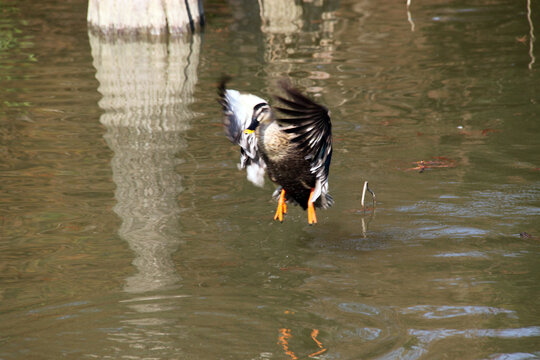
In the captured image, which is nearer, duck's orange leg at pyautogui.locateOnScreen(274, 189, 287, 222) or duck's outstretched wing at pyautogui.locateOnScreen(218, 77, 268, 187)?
duck's outstretched wing at pyautogui.locateOnScreen(218, 77, 268, 187)

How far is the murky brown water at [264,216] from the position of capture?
12.2 ft

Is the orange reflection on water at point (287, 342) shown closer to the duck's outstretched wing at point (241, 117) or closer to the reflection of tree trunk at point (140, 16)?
the duck's outstretched wing at point (241, 117)

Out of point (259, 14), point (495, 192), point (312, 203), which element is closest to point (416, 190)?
point (495, 192)

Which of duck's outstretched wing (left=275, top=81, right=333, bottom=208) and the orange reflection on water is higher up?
duck's outstretched wing (left=275, top=81, right=333, bottom=208)

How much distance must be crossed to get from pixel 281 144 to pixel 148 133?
2745 millimetres

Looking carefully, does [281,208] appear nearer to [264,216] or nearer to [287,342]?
[264,216]

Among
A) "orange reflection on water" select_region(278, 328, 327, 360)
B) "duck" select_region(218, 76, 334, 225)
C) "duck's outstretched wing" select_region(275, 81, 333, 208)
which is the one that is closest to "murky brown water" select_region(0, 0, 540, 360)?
"orange reflection on water" select_region(278, 328, 327, 360)

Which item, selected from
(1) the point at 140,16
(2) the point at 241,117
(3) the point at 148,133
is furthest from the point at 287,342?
(1) the point at 140,16

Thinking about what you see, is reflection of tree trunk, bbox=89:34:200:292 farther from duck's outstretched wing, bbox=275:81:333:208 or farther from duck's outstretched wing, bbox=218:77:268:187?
duck's outstretched wing, bbox=275:81:333:208

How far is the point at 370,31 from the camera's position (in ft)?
37.7

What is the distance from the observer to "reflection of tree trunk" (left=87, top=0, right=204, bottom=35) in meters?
10.8

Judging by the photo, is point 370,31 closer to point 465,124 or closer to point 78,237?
point 465,124

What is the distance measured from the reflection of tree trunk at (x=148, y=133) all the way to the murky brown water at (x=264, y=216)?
3cm

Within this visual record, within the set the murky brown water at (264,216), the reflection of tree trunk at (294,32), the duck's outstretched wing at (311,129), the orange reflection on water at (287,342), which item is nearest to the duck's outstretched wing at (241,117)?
the duck's outstretched wing at (311,129)
